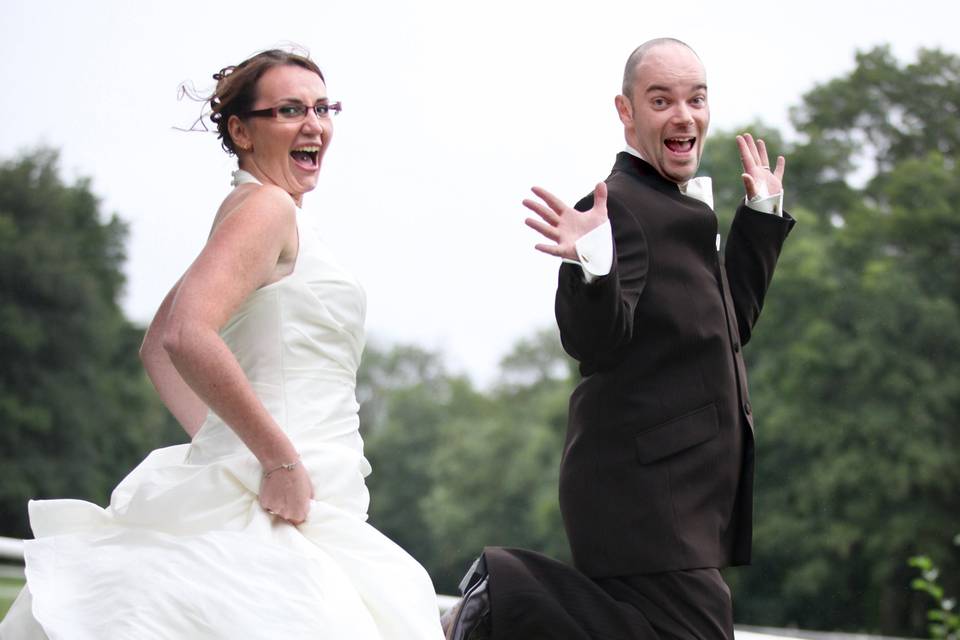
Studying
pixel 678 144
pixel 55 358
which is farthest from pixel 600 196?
pixel 55 358

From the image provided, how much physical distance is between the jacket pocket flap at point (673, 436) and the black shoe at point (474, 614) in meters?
0.53

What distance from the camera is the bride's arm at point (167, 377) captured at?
3523 millimetres

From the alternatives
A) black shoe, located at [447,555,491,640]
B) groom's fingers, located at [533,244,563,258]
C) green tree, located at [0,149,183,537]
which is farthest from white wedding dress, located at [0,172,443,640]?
green tree, located at [0,149,183,537]

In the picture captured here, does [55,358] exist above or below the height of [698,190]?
below

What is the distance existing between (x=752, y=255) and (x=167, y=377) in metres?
1.64

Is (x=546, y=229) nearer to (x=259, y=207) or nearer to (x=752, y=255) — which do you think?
(x=259, y=207)

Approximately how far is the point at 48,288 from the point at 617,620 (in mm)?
35502

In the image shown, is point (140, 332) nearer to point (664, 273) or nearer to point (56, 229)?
point (56, 229)

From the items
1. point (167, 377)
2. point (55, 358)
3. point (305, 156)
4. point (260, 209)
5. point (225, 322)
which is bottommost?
point (55, 358)

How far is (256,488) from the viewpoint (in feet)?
9.96

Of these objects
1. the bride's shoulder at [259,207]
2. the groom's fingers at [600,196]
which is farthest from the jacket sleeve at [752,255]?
the bride's shoulder at [259,207]

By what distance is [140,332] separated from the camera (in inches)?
1575

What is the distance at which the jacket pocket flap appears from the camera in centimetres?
357

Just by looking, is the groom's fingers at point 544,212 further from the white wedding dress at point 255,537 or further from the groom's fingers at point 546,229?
the white wedding dress at point 255,537
